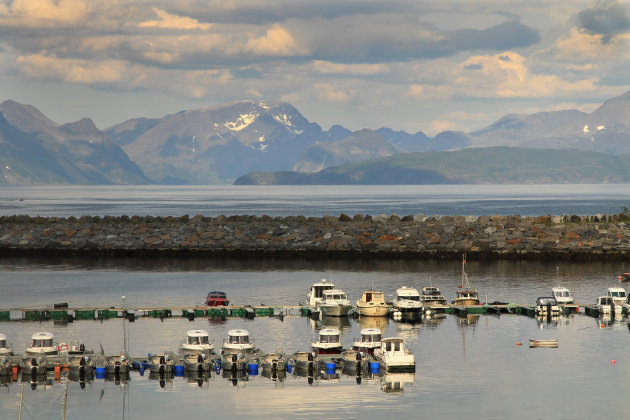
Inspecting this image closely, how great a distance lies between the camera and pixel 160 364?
183 feet

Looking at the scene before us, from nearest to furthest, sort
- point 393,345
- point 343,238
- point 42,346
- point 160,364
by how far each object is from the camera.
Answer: point 160,364 < point 393,345 < point 42,346 < point 343,238

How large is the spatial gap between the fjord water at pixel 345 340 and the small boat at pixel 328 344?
14.1 feet

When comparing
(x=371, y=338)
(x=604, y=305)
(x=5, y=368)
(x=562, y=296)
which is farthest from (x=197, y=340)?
(x=604, y=305)

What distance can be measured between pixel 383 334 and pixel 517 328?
38.1 feet

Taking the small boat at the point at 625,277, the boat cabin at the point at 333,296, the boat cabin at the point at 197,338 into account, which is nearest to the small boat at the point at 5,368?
the boat cabin at the point at 197,338

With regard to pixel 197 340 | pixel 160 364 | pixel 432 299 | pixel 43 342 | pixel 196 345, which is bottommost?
pixel 160 364

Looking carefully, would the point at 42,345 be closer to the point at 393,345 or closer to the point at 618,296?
the point at 393,345

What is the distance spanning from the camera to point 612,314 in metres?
78.8

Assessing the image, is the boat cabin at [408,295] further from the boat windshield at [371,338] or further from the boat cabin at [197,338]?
the boat cabin at [197,338]

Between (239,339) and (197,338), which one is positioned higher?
(197,338)

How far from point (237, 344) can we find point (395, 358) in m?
10.8

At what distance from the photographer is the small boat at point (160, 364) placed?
55.6m

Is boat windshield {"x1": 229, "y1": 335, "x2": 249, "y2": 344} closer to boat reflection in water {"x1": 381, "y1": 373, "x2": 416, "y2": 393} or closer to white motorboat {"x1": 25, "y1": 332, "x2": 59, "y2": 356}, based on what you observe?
boat reflection in water {"x1": 381, "y1": 373, "x2": 416, "y2": 393}

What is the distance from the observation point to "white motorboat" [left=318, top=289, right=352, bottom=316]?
77812 mm
